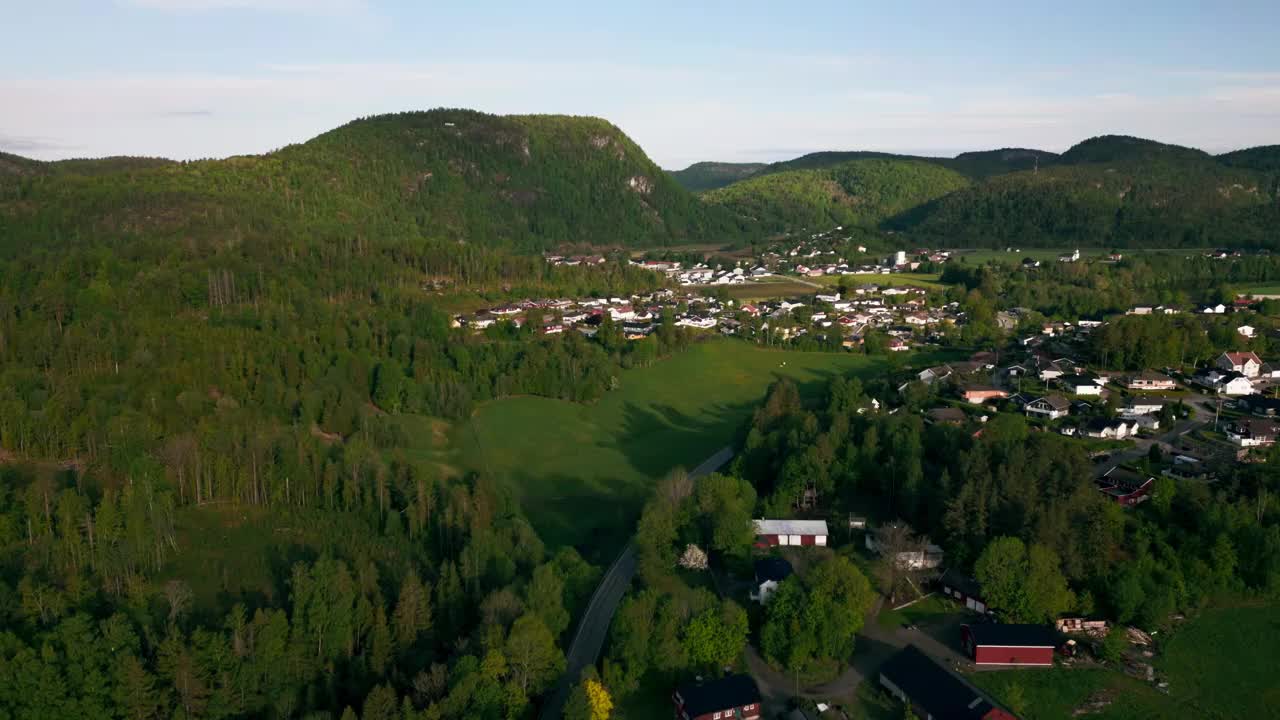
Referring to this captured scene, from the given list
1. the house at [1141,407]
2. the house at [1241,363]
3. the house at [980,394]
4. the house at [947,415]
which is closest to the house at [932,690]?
the house at [947,415]

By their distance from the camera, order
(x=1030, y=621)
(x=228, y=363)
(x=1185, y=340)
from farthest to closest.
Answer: (x=1185, y=340) → (x=228, y=363) → (x=1030, y=621)

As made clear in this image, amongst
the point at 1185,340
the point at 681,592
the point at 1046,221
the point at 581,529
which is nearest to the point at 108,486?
the point at 581,529

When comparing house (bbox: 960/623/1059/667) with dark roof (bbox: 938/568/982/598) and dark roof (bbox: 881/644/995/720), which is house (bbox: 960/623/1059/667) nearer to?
dark roof (bbox: 881/644/995/720)

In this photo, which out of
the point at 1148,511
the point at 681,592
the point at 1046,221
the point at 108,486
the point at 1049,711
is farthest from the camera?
the point at 1046,221

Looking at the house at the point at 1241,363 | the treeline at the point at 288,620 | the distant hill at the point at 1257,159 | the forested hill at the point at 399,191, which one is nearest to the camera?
the treeline at the point at 288,620

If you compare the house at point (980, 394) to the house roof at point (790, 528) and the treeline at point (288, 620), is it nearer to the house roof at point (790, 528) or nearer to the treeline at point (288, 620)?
the house roof at point (790, 528)

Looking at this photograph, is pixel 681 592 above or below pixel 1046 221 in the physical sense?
below

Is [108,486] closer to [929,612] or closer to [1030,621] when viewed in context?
[929,612]

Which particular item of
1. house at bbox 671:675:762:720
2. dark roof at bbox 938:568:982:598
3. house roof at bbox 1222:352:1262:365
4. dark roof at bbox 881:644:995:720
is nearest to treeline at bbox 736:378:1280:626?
dark roof at bbox 938:568:982:598
